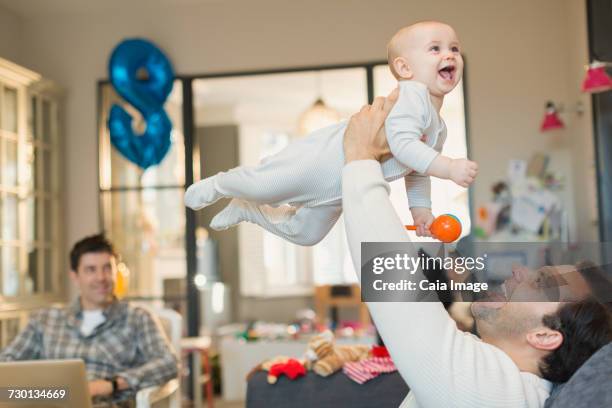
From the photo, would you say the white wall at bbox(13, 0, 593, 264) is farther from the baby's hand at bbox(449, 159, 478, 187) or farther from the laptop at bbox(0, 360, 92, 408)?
the baby's hand at bbox(449, 159, 478, 187)

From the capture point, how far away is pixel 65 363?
78.3 inches

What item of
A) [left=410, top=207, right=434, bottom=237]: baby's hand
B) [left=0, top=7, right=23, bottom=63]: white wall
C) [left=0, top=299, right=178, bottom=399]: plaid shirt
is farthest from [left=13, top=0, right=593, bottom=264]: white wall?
[left=410, top=207, right=434, bottom=237]: baby's hand

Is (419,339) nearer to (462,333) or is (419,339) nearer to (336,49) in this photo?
(462,333)

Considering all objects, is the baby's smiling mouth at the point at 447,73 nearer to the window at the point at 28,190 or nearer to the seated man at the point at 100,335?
the seated man at the point at 100,335

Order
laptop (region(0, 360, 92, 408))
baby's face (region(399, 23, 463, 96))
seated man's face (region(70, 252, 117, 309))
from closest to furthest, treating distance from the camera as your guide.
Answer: baby's face (region(399, 23, 463, 96)), laptop (region(0, 360, 92, 408)), seated man's face (region(70, 252, 117, 309))

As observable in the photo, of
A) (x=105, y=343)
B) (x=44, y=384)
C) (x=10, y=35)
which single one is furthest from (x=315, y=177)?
(x=10, y=35)

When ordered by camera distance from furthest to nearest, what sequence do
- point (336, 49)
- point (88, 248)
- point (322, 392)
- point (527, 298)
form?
point (336, 49)
point (88, 248)
point (322, 392)
point (527, 298)

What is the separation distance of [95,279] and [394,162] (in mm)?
1859

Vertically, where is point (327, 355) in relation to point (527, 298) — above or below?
below

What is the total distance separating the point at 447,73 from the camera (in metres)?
1.38

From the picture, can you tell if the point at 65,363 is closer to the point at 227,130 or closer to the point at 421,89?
the point at 421,89

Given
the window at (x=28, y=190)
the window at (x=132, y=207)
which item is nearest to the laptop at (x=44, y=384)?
the window at (x=28, y=190)

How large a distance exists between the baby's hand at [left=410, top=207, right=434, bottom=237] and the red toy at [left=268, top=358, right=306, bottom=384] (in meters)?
0.98

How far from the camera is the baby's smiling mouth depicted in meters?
1.38
